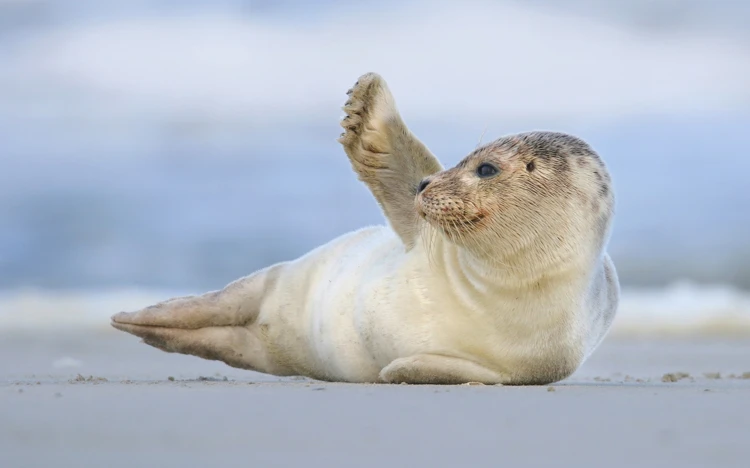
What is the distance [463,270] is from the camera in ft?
22.4

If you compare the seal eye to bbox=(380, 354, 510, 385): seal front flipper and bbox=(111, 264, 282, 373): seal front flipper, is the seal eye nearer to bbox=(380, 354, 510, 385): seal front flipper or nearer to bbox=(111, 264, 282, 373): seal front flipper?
bbox=(380, 354, 510, 385): seal front flipper

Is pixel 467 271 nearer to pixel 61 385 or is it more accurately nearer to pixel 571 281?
pixel 571 281

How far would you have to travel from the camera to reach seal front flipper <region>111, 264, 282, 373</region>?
809cm

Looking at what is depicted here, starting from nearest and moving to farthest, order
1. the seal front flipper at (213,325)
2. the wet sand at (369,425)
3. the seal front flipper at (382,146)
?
the wet sand at (369,425) < the seal front flipper at (382,146) < the seal front flipper at (213,325)

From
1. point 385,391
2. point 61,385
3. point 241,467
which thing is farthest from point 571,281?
point 241,467

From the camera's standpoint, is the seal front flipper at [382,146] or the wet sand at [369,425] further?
the seal front flipper at [382,146]

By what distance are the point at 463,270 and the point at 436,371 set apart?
0.59 metres

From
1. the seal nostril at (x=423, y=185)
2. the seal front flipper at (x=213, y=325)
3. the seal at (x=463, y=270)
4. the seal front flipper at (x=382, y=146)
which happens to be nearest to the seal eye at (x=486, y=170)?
the seal at (x=463, y=270)

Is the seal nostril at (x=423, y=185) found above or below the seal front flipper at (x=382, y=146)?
below

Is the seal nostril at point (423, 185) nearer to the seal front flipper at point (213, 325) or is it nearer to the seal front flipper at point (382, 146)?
the seal front flipper at point (382, 146)

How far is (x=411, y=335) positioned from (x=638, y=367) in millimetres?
4015

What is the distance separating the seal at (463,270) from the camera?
645 cm

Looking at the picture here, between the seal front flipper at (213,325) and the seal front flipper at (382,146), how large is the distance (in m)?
1.10

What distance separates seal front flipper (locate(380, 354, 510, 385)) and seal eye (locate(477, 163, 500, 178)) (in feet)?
3.11
